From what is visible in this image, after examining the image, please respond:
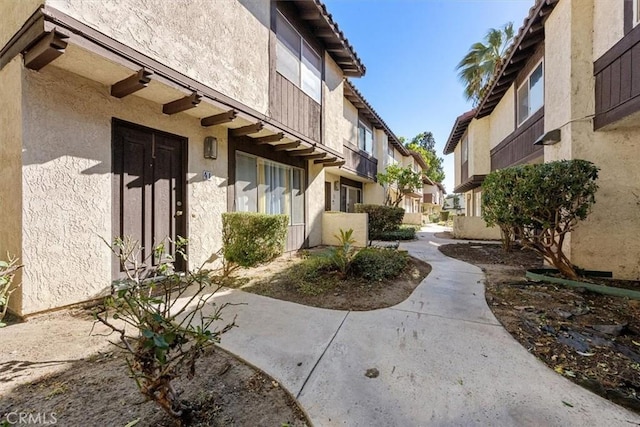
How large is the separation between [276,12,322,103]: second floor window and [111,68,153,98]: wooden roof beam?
3.74m

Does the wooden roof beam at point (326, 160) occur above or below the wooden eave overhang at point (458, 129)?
below

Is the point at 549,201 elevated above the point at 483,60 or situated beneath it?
situated beneath

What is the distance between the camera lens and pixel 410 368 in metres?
2.62

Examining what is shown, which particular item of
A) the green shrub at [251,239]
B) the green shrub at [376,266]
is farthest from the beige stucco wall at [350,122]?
the green shrub at [251,239]

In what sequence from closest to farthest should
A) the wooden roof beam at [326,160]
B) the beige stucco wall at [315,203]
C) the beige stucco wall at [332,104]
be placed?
the beige stucco wall at [332,104] < the wooden roof beam at [326,160] < the beige stucco wall at [315,203]

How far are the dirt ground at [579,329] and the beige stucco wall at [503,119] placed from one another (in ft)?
23.8

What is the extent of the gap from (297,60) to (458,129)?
41.9ft

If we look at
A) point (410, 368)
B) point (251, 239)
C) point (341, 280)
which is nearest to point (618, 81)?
point (341, 280)

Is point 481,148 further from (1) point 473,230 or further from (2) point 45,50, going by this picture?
(2) point 45,50

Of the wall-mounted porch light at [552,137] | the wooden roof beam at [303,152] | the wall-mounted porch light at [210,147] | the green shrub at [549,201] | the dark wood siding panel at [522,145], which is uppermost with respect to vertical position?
the dark wood siding panel at [522,145]

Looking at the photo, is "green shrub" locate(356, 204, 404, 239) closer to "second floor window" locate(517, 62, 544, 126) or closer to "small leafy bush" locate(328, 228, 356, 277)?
"second floor window" locate(517, 62, 544, 126)

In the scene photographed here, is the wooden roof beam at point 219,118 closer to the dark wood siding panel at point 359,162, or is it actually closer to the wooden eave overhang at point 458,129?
the dark wood siding panel at point 359,162

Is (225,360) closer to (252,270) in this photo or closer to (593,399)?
(593,399)

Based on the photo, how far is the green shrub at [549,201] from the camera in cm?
508
